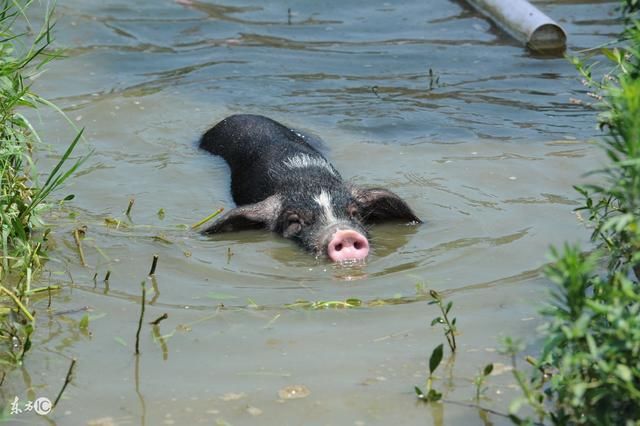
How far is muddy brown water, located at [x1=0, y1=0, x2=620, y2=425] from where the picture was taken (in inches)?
157

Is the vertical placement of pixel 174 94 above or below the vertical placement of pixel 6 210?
below

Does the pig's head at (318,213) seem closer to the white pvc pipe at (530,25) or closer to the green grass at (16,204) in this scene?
the green grass at (16,204)

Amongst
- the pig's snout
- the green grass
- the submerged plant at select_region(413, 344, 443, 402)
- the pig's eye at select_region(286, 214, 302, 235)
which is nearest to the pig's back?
the pig's eye at select_region(286, 214, 302, 235)

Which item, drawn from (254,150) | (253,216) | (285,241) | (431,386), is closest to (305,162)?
(254,150)

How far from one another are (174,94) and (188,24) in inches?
A: 86.0

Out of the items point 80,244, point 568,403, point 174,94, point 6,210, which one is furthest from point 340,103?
point 568,403

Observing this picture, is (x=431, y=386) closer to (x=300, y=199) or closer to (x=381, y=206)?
(x=381, y=206)

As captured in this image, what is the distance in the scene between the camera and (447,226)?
6.14 m

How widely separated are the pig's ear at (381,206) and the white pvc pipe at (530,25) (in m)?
3.85

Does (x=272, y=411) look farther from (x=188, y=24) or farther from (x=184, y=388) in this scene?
(x=188, y=24)

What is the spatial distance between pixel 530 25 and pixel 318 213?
166 inches

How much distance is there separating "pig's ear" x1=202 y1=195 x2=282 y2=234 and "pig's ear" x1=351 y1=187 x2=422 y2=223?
1.55ft

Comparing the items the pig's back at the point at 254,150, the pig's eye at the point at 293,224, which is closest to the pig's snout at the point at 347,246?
the pig's eye at the point at 293,224

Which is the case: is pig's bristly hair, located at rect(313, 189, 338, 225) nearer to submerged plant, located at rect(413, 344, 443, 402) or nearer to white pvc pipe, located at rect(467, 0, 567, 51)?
submerged plant, located at rect(413, 344, 443, 402)
